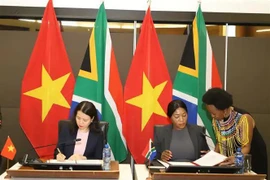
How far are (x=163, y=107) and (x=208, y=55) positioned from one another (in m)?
0.75

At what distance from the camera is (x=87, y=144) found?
3.44 metres

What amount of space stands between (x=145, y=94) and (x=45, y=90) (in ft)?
3.43

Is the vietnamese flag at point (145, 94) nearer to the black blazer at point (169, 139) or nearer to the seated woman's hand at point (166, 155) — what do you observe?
the black blazer at point (169, 139)

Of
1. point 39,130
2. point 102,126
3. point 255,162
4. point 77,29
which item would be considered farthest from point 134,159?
point 77,29

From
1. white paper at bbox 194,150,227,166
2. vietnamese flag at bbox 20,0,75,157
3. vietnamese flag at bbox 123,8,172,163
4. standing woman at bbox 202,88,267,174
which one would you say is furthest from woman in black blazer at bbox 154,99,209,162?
vietnamese flag at bbox 20,0,75,157

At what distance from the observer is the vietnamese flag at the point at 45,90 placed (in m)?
4.09

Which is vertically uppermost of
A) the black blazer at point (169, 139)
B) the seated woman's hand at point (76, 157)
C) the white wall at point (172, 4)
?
the white wall at point (172, 4)

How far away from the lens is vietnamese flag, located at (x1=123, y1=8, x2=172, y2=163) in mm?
4133

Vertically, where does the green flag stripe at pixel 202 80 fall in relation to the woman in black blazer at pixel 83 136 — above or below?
above

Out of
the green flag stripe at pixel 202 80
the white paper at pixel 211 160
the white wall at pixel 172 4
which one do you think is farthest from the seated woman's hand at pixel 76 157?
the white wall at pixel 172 4

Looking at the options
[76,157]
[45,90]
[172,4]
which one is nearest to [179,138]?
[76,157]

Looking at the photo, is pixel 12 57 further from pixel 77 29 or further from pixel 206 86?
pixel 206 86

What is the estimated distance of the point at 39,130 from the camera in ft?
13.5

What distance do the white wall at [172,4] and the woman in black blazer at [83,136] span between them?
1.50 metres
